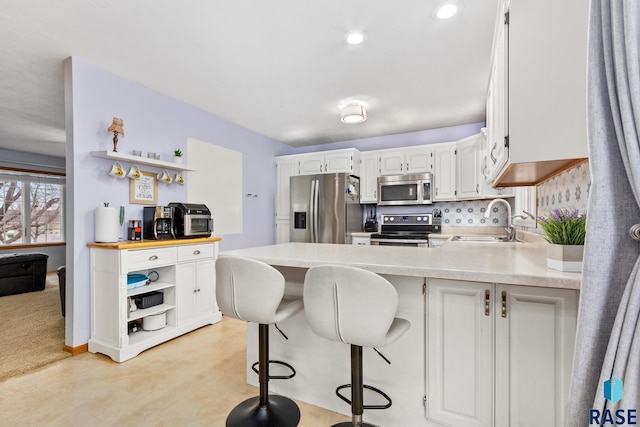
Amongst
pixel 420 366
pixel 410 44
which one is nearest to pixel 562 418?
pixel 420 366

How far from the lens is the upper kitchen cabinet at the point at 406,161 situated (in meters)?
4.34

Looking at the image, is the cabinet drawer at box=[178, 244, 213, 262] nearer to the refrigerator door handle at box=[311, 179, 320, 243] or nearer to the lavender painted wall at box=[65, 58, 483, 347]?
the lavender painted wall at box=[65, 58, 483, 347]

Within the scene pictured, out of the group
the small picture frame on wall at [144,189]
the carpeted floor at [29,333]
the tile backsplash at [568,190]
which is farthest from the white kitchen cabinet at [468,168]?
the carpeted floor at [29,333]

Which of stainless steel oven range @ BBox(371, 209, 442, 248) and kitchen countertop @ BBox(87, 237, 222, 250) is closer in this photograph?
kitchen countertop @ BBox(87, 237, 222, 250)

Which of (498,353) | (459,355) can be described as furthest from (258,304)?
(498,353)

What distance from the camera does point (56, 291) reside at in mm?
4758

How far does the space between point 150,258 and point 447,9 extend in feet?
9.72

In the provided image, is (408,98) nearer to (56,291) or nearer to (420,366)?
(420,366)

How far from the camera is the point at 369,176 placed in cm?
474

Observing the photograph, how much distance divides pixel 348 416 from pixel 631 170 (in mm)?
1702

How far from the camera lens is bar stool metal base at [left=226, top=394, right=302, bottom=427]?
5.31 feet

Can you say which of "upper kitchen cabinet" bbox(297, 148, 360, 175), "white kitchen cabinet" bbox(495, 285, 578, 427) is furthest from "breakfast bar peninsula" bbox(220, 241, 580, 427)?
"upper kitchen cabinet" bbox(297, 148, 360, 175)

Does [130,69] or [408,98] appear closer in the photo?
[130,69]

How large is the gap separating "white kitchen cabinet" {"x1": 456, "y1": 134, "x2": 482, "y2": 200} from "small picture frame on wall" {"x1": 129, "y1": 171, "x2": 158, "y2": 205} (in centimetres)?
374
